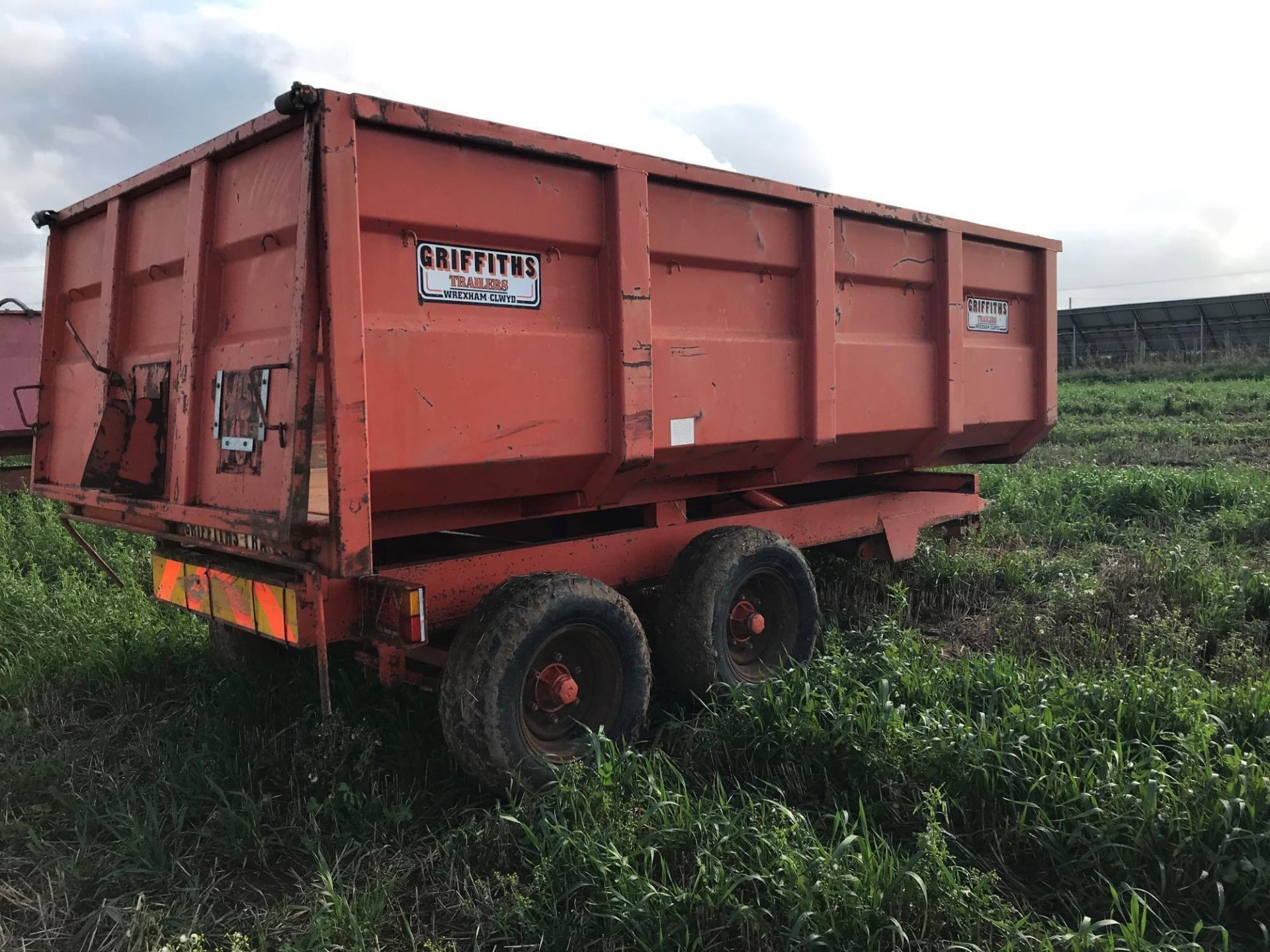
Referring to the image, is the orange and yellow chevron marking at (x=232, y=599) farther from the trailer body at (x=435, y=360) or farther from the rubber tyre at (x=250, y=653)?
the rubber tyre at (x=250, y=653)

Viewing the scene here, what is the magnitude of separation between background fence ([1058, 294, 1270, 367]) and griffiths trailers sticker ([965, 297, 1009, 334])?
23769 mm

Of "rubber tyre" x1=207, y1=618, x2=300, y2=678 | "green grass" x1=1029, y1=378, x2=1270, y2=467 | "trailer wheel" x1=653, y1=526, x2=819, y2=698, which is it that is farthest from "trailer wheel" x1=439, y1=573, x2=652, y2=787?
"green grass" x1=1029, y1=378, x2=1270, y2=467

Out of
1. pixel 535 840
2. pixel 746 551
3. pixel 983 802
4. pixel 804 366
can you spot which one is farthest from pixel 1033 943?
pixel 804 366

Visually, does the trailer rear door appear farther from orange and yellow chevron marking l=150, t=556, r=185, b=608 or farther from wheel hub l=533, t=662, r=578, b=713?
wheel hub l=533, t=662, r=578, b=713

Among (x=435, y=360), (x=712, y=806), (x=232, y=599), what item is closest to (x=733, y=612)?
(x=712, y=806)

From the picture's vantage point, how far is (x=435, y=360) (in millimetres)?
3297

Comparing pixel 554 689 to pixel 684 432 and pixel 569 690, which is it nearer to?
pixel 569 690

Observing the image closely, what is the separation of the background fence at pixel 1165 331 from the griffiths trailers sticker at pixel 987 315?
23.8 meters

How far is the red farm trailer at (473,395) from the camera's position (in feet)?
10.3

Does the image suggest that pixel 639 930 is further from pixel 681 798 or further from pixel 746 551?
pixel 746 551

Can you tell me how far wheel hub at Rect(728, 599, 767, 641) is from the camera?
4441mm

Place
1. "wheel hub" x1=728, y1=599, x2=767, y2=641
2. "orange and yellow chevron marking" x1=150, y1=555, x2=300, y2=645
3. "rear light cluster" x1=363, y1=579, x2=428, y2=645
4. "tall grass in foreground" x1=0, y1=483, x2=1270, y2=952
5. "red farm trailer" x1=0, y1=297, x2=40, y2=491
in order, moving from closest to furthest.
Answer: "tall grass in foreground" x1=0, y1=483, x2=1270, y2=952
"rear light cluster" x1=363, y1=579, x2=428, y2=645
"orange and yellow chevron marking" x1=150, y1=555, x2=300, y2=645
"wheel hub" x1=728, y1=599, x2=767, y2=641
"red farm trailer" x1=0, y1=297, x2=40, y2=491

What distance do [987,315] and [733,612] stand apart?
9.25ft

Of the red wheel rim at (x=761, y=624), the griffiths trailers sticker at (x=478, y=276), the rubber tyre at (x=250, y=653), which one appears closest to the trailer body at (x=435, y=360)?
the griffiths trailers sticker at (x=478, y=276)
